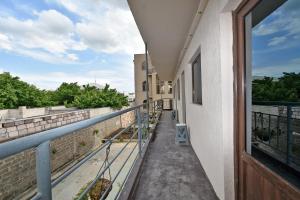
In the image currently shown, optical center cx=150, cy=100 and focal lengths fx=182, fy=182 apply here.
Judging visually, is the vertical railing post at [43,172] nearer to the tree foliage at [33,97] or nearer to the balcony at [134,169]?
the balcony at [134,169]

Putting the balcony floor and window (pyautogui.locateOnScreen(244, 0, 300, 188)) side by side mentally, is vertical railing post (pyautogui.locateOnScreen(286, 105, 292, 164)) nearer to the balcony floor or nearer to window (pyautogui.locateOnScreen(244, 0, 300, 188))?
window (pyautogui.locateOnScreen(244, 0, 300, 188))

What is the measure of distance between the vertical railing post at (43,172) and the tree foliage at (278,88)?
148 centimetres

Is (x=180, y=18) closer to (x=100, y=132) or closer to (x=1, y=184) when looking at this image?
(x=1, y=184)

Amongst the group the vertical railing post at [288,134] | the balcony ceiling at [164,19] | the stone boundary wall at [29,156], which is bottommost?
the stone boundary wall at [29,156]

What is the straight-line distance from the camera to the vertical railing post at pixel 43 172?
0.68m

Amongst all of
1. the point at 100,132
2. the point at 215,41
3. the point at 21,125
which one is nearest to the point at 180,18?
the point at 215,41

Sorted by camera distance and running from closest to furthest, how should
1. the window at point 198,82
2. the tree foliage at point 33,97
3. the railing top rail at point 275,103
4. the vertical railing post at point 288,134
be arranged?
the railing top rail at point 275,103 < the vertical railing post at point 288,134 < the window at point 198,82 < the tree foliage at point 33,97

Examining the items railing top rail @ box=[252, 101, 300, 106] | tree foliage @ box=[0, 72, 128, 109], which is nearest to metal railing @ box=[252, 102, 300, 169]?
railing top rail @ box=[252, 101, 300, 106]

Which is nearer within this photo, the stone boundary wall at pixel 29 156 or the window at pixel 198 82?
the window at pixel 198 82

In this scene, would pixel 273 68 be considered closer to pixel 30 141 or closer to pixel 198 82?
pixel 30 141

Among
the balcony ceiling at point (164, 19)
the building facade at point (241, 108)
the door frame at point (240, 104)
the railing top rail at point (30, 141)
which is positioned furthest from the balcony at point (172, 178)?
the balcony ceiling at point (164, 19)

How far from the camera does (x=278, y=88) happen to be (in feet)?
5.09

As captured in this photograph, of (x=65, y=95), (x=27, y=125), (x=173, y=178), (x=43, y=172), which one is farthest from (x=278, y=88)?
(x=65, y=95)

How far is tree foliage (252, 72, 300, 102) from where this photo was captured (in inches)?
52.8
